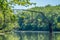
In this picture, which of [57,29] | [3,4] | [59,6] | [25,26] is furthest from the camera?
[59,6]

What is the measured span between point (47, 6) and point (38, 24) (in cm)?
2021

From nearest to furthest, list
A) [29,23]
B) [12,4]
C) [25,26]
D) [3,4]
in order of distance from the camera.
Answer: [3,4]
[12,4]
[29,23]
[25,26]

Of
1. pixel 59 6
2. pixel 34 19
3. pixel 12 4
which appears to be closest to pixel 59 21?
pixel 34 19

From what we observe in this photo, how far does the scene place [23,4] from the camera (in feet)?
36.5

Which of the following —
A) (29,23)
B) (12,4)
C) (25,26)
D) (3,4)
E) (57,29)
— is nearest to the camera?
(3,4)

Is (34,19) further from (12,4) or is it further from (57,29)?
(12,4)

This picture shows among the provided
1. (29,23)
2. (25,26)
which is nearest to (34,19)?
(29,23)

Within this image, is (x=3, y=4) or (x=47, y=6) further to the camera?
(x=47, y=6)

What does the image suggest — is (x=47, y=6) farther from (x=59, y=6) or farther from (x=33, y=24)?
(x=33, y=24)

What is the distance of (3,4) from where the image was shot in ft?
34.7

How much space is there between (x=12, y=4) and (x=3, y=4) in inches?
42.6

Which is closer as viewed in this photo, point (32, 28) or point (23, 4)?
point (23, 4)

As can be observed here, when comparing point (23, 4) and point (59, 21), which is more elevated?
point (23, 4)

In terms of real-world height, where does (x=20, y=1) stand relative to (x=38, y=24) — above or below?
above
